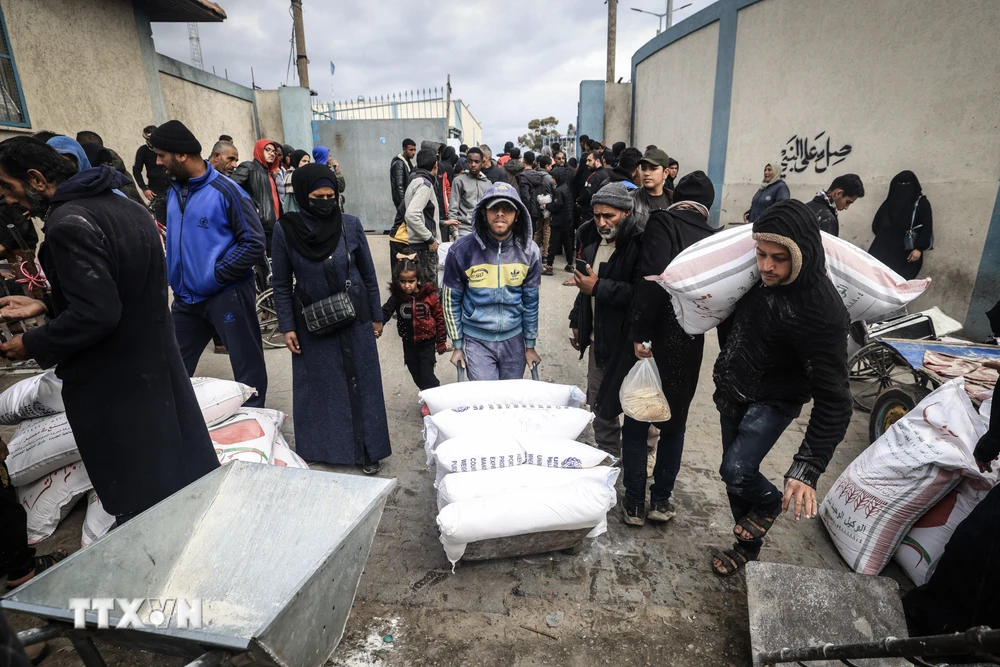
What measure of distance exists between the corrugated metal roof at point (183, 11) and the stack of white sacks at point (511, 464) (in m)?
8.59

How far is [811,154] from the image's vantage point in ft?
23.0

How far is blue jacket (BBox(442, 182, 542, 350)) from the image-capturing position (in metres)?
2.83

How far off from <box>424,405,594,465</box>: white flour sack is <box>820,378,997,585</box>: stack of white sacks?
1.34 m

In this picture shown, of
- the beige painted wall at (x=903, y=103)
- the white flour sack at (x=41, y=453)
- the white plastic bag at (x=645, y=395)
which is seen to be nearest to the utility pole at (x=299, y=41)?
the beige painted wall at (x=903, y=103)

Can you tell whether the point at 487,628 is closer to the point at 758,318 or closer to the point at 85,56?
the point at 758,318

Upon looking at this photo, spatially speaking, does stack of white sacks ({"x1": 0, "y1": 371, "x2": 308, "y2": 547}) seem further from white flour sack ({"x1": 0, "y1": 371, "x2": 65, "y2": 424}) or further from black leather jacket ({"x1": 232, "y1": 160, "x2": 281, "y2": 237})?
black leather jacket ({"x1": 232, "y1": 160, "x2": 281, "y2": 237})

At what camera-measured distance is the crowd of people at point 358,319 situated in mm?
1774

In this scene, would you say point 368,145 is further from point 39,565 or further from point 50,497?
point 39,565

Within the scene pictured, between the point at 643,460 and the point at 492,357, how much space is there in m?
1.03

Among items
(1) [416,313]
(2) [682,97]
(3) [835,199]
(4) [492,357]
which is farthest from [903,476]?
(2) [682,97]

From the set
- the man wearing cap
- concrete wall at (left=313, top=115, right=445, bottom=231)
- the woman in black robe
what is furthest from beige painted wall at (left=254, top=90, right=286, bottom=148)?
the woman in black robe

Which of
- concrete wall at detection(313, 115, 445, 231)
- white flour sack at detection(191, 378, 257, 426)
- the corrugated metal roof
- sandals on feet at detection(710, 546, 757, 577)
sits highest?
the corrugated metal roof

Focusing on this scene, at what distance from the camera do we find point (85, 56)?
6.59m

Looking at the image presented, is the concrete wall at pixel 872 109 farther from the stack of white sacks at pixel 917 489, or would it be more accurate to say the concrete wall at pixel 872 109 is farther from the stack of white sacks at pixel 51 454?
the stack of white sacks at pixel 51 454
